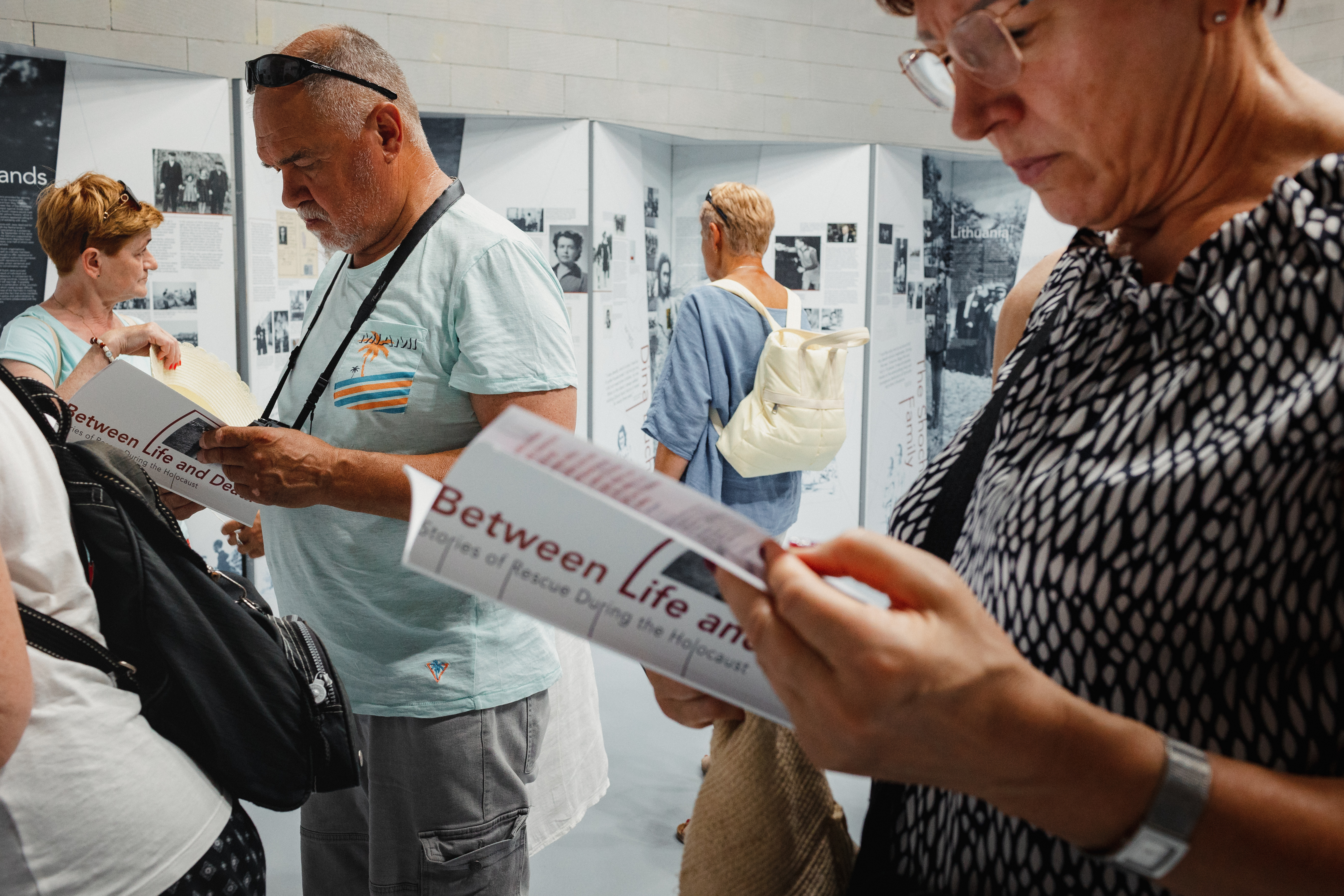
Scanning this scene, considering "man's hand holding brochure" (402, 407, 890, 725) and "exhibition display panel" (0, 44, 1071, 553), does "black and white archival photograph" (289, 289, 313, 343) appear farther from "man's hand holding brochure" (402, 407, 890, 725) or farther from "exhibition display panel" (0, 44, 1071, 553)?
"man's hand holding brochure" (402, 407, 890, 725)

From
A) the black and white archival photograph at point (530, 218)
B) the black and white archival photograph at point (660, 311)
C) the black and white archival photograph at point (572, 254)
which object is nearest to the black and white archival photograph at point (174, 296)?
the black and white archival photograph at point (530, 218)

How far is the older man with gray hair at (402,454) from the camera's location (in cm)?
186

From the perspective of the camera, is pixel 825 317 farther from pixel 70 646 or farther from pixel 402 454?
pixel 70 646

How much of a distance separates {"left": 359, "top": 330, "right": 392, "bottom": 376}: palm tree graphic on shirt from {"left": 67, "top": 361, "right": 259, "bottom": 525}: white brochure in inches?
11.9

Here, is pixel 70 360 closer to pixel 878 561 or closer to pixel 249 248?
pixel 249 248

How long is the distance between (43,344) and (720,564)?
3206mm

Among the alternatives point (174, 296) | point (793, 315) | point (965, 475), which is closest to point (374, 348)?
point (965, 475)

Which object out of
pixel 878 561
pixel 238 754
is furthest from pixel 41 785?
pixel 878 561

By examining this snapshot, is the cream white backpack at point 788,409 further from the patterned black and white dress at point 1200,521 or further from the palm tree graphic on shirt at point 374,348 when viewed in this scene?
the patterned black and white dress at point 1200,521

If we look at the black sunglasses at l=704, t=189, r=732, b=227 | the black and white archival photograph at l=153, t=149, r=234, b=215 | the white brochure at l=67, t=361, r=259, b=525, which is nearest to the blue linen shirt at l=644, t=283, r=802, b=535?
the black sunglasses at l=704, t=189, r=732, b=227

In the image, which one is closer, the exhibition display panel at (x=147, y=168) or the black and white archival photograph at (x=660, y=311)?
the exhibition display panel at (x=147, y=168)

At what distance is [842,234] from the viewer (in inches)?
220

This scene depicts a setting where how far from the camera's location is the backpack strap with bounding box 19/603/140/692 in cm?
117

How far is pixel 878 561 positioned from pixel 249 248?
13.8 ft
